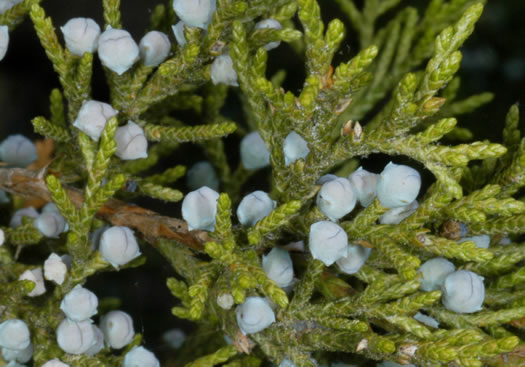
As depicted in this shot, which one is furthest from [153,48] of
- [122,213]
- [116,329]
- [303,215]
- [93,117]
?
[116,329]

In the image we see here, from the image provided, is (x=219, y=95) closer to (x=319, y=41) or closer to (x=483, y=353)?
(x=319, y=41)

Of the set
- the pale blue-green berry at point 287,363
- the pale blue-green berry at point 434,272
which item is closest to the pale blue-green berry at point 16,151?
the pale blue-green berry at point 287,363

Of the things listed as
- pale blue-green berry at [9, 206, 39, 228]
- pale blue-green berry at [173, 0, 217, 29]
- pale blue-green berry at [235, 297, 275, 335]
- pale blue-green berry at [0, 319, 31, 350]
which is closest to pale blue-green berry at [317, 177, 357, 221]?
pale blue-green berry at [235, 297, 275, 335]

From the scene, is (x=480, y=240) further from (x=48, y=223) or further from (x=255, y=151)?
(x=48, y=223)

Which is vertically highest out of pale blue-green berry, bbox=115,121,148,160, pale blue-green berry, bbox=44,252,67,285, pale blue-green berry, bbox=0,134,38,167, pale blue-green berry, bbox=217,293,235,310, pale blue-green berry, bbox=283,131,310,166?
pale blue-green berry, bbox=115,121,148,160

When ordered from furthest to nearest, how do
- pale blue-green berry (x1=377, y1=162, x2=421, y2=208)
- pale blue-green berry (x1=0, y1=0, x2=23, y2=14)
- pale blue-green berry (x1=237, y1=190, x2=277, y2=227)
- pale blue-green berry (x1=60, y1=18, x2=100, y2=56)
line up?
pale blue-green berry (x1=0, y1=0, x2=23, y2=14), pale blue-green berry (x1=60, y1=18, x2=100, y2=56), pale blue-green berry (x1=237, y1=190, x2=277, y2=227), pale blue-green berry (x1=377, y1=162, x2=421, y2=208)

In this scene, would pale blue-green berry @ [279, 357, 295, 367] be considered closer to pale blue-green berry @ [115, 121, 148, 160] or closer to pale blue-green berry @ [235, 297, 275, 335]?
pale blue-green berry @ [235, 297, 275, 335]

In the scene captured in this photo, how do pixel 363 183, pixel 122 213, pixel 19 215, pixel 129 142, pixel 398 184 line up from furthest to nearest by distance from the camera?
pixel 19 215 → pixel 122 213 → pixel 129 142 → pixel 363 183 → pixel 398 184
